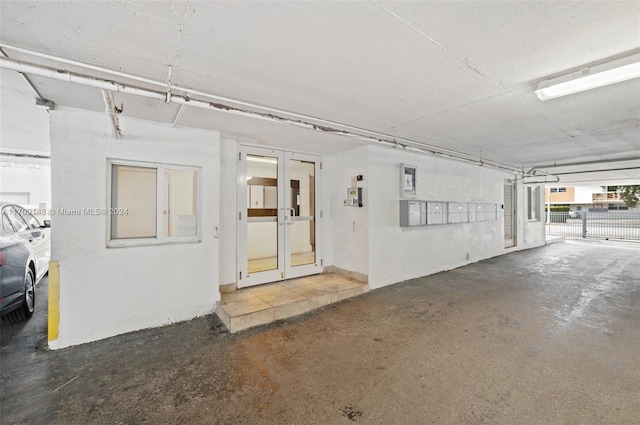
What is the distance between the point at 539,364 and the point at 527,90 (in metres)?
2.66

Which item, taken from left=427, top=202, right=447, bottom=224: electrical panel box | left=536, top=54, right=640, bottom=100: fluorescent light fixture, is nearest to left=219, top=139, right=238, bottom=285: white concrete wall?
left=427, top=202, right=447, bottom=224: electrical panel box

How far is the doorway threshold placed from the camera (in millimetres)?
3234

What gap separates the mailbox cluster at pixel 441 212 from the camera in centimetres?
492

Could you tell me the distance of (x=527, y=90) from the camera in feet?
8.81

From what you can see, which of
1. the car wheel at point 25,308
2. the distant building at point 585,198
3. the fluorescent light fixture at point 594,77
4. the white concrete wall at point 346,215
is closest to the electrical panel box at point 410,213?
the white concrete wall at point 346,215

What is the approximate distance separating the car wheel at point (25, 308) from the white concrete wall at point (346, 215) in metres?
4.33

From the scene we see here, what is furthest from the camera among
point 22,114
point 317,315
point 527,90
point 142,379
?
point 317,315

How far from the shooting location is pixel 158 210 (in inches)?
131

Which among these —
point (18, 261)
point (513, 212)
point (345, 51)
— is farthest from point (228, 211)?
point (513, 212)

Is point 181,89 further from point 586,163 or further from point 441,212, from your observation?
point 586,163

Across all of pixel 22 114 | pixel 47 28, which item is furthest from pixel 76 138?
pixel 47 28

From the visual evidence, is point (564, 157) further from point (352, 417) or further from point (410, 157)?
point (352, 417)

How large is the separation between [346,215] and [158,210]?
305cm

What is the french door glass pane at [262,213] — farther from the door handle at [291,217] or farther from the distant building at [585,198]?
the distant building at [585,198]
